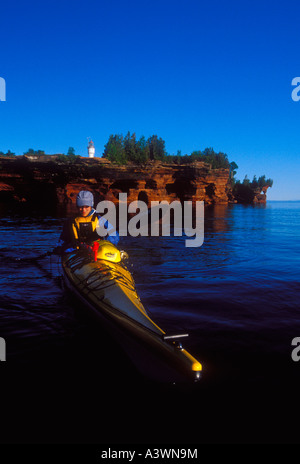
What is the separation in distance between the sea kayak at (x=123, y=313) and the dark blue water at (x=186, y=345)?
36 cm

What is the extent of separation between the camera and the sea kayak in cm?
305

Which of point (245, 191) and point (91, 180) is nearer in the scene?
point (91, 180)

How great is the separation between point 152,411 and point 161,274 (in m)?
5.62

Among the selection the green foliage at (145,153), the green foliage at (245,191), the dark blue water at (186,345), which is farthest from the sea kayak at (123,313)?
the green foliage at (245,191)

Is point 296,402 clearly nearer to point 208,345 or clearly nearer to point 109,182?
point 208,345

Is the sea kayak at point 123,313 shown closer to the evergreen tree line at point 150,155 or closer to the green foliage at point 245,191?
the evergreen tree line at point 150,155

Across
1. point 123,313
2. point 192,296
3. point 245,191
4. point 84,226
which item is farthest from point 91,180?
point 245,191

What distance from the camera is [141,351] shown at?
11.5 ft

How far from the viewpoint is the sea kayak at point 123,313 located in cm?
305

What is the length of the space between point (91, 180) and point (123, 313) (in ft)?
128

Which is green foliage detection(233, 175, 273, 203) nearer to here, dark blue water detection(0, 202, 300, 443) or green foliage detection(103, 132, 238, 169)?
green foliage detection(103, 132, 238, 169)

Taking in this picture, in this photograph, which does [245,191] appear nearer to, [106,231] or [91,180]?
[91,180]

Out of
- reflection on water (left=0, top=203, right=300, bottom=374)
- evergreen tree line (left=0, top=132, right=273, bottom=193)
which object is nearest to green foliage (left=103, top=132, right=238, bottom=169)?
evergreen tree line (left=0, top=132, right=273, bottom=193)

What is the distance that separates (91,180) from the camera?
136ft
